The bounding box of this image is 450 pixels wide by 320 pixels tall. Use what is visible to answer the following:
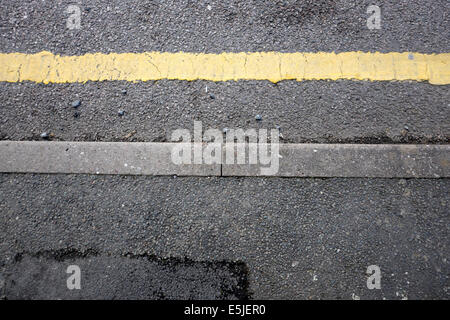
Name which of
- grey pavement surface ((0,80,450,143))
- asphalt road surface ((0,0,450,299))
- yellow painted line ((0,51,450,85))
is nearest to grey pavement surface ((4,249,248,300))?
asphalt road surface ((0,0,450,299))

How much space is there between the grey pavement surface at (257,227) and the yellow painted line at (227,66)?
34.1 inches

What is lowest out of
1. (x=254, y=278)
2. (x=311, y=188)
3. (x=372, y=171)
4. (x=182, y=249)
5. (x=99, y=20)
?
(x=254, y=278)

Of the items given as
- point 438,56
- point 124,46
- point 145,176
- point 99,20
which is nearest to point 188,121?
point 145,176

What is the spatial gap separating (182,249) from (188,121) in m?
1.00

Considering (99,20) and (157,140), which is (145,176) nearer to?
(157,140)

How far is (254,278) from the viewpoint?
187 cm

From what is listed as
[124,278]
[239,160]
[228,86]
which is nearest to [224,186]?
[239,160]

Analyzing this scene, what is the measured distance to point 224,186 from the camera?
200cm

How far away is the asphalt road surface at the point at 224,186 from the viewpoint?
187 cm

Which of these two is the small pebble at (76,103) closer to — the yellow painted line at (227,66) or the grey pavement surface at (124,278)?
the yellow painted line at (227,66)

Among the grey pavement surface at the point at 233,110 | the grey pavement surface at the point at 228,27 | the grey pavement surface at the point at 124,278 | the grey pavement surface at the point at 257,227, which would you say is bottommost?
the grey pavement surface at the point at 124,278

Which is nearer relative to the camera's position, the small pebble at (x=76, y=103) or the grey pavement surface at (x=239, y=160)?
the grey pavement surface at (x=239, y=160)

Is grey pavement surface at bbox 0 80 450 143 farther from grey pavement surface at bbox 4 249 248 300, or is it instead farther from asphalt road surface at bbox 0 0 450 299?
grey pavement surface at bbox 4 249 248 300

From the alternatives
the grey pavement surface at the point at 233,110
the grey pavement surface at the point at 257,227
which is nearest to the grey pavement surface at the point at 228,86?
the grey pavement surface at the point at 233,110
